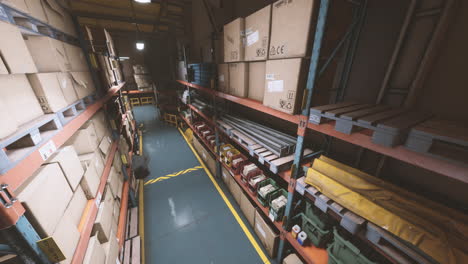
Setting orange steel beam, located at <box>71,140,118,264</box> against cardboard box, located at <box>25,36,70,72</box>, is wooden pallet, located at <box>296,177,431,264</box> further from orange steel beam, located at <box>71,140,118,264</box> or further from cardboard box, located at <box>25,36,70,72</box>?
cardboard box, located at <box>25,36,70,72</box>

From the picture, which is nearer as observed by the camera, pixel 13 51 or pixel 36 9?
pixel 13 51

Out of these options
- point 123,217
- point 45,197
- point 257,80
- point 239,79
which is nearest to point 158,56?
point 239,79

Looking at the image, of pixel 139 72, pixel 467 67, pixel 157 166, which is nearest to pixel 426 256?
pixel 467 67

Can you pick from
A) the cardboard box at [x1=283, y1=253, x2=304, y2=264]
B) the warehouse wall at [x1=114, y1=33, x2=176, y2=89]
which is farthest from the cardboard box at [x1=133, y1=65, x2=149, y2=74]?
the cardboard box at [x1=283, y1=253, x2=304, y2=264]

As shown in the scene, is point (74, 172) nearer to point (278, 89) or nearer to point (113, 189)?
point (113, 189)

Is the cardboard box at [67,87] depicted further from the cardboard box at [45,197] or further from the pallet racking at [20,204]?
the cardboard box at [45,197]

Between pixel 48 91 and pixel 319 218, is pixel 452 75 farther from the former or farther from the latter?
pixel 48 91

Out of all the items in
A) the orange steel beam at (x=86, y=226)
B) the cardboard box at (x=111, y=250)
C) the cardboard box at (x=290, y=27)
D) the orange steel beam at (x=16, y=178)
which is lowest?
the cardboard box at (x=111, y=250)

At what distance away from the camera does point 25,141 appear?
4.31 ft

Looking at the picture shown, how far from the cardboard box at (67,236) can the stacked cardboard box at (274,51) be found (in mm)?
2463

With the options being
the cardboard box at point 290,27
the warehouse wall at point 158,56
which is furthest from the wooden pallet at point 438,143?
the warehouse wall at point 158,56

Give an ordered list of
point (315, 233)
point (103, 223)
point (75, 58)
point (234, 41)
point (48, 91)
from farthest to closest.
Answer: point (234, 41), point (75, 58), point (315, 233), point (103, 223), point (48, 91)

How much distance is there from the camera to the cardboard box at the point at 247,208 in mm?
3450

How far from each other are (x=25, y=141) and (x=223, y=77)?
9.42ft
